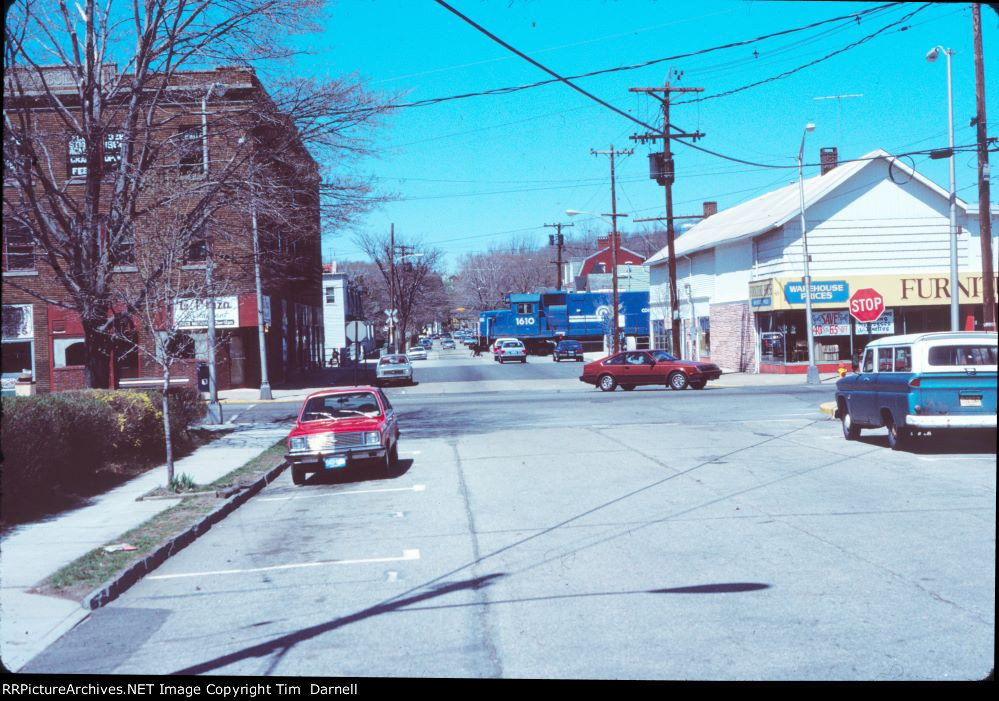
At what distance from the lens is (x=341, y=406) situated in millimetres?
16375

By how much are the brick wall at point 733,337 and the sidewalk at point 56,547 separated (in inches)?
1246

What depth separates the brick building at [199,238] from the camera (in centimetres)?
1959

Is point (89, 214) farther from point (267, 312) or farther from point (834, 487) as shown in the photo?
point (267, 312)

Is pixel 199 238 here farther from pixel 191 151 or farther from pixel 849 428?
pixel 849 428

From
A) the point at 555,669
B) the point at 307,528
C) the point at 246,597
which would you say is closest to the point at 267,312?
the point at 307,528

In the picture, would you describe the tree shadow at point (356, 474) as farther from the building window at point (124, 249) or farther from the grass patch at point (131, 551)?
the building window at point (124, 249)

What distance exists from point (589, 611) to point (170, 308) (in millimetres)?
10577

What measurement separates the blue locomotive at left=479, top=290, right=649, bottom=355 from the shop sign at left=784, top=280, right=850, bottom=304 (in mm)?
33942

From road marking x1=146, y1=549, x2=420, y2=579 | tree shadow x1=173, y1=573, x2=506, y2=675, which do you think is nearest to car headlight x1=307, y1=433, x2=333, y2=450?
road marking x1=146, y1=549, x2=420, y2=579

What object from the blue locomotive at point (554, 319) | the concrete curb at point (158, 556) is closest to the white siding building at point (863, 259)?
the concrete curb at point (158, 556)

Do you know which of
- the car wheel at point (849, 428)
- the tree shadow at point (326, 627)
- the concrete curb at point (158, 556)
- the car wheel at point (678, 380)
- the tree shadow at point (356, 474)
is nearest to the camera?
the tree shadow at point (326, 627)

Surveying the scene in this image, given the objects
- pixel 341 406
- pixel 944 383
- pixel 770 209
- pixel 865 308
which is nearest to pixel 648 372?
pixel 865 308

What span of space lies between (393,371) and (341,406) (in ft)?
93.0

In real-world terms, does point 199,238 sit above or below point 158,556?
above
